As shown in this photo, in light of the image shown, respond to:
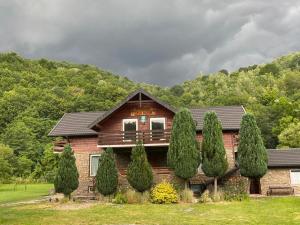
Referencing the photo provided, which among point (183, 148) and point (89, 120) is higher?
point (89, 120)

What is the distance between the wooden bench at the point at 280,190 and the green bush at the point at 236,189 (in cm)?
182

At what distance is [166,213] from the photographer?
20375 millimetres

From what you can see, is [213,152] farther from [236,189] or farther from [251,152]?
[236,189]

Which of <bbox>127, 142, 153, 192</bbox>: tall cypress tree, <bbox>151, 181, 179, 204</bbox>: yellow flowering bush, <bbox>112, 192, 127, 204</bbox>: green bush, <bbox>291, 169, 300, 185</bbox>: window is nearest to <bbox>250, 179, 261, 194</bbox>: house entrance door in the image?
<bbox>291, 169, 300, 185</bbox>: window

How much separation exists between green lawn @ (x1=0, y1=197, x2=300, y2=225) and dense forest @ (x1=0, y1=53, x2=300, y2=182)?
26441mm

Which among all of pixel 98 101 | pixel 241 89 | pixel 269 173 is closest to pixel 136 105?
pixel 269 173

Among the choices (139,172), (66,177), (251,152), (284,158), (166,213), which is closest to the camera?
(166,213)

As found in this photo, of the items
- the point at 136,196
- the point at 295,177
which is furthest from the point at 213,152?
the point at 295,177

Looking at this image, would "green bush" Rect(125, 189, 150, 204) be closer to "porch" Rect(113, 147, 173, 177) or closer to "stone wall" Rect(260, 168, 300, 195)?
"porch" Rect(113, 147, 173, 177)

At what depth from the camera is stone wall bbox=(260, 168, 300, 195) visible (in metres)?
29.4

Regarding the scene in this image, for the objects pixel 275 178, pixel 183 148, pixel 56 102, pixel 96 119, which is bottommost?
pixel 275 178

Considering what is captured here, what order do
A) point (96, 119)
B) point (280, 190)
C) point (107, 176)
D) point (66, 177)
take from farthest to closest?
point (96, 119)
point (280, 190)
point (107, 176)
point (66, 177)

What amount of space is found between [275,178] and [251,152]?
414 centimetres

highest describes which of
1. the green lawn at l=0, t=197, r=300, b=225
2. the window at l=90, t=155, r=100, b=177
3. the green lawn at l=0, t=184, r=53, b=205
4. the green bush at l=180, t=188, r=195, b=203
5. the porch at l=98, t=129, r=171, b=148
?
the porch at l=98, t=129, r=171, b=148
